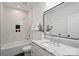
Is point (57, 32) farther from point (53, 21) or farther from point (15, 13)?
point (15, 13)

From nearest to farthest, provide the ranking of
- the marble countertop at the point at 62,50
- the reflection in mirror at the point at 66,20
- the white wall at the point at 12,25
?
the marble countertop at the point at 62,50, the reflection in mirror at the point at 66,20, the white wall at the point at 12,25

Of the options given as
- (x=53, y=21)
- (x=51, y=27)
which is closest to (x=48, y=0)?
(x=53, y=21)

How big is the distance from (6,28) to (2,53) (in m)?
1.28

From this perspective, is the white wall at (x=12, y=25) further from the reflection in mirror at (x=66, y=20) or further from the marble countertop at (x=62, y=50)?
the marble countertop at (x=62, y=50)

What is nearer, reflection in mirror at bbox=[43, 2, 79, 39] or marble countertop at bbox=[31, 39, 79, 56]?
marble countertop at bbox=[31, 39, 79, 56]

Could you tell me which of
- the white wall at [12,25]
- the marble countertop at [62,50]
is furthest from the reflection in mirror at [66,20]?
the white wall at [12,25]

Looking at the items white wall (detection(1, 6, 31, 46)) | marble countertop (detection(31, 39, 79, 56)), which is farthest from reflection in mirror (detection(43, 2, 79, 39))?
white wall (detection(1, 6, 31, 46))

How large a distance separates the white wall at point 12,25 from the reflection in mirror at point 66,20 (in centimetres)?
227

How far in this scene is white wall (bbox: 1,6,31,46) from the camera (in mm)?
3070

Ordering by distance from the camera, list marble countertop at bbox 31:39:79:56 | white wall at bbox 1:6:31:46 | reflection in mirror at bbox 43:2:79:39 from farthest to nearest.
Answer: white wall at bbox 1:6:31:46 → reflection in mirror at bbox 43:2:79:39 → marble countertop at bbox 31:39:79:56

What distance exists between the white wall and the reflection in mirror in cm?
227

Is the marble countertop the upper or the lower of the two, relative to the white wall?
lower

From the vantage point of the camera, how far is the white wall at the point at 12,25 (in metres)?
3.07

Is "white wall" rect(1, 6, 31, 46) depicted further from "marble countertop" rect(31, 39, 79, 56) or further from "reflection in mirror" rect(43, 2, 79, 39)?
"marble countertop" rect(31, 39, 79, 56)
